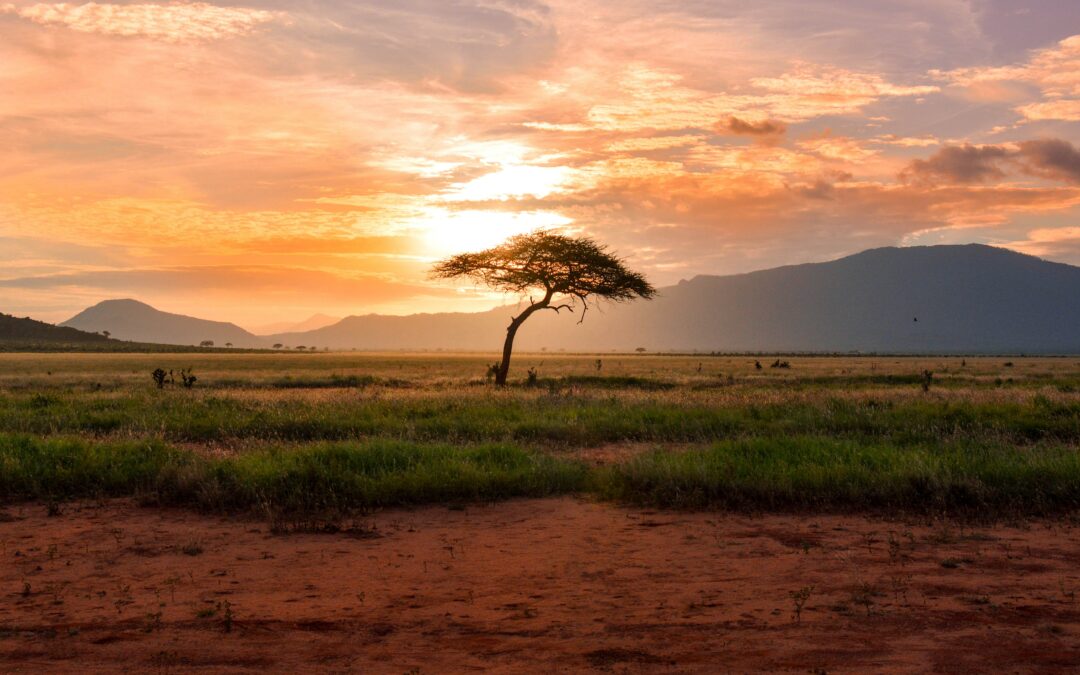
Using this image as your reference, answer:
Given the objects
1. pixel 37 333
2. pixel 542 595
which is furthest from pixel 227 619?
pixel 37 333

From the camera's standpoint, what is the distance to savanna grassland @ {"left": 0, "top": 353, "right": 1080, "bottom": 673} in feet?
21.1

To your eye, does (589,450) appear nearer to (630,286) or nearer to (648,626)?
(648,626)

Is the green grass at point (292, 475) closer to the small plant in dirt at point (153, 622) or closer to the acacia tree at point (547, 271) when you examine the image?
the small plant in dirt at point (153, 622)

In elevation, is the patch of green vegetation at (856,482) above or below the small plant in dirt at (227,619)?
above

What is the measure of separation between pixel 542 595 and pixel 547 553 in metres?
1.61

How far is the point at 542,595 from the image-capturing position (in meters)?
7.86

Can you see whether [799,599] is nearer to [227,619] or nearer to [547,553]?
[547,553]

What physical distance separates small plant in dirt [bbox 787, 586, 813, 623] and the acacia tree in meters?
31.1

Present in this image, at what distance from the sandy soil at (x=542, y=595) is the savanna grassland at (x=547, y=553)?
0.12ft

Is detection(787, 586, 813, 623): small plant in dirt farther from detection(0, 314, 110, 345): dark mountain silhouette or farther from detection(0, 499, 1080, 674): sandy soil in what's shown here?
detection(0, 314, 110, 345): dark mountain silhouette

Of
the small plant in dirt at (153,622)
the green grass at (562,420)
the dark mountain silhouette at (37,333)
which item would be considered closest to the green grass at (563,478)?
the green grass at (562,420)

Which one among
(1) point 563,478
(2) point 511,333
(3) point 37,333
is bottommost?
(1) point 563,478

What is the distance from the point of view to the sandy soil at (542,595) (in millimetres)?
6242

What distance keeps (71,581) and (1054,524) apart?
11796 mm
